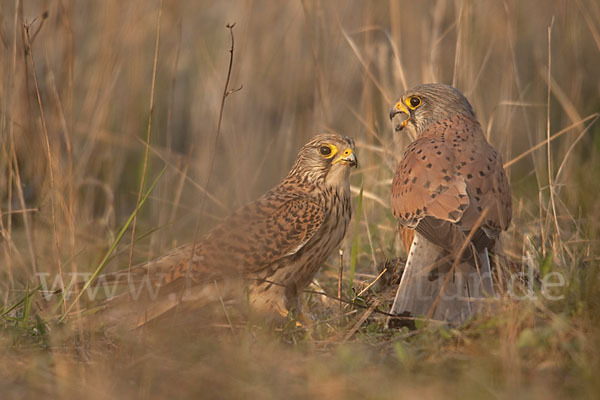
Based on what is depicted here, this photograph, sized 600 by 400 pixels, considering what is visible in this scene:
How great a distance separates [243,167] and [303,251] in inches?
61.7

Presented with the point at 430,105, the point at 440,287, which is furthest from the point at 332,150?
the point at 440,287

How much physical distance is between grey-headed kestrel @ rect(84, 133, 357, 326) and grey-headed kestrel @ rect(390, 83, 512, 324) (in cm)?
47

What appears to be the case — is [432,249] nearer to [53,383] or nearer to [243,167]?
[53,383]

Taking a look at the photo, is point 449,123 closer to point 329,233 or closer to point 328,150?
point 328,150

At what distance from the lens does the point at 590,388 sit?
2432 mm

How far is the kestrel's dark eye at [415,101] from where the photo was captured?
4469 mm

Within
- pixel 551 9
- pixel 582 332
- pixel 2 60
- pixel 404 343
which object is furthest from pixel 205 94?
pixel 582 332

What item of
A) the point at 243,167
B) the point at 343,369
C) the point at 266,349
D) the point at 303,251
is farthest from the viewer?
the point at 243,167

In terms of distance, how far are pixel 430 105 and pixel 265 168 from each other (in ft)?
9.51

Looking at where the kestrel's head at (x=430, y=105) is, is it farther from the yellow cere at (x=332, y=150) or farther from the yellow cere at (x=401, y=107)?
the yellow cere at (x=332, y=150)

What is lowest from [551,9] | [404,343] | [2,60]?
[404,343]

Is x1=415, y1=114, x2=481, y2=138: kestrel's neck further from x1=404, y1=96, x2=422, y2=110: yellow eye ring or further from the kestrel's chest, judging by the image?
the kestrel's chest

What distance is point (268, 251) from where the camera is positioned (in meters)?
4.21

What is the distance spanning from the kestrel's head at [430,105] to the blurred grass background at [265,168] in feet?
1.35
